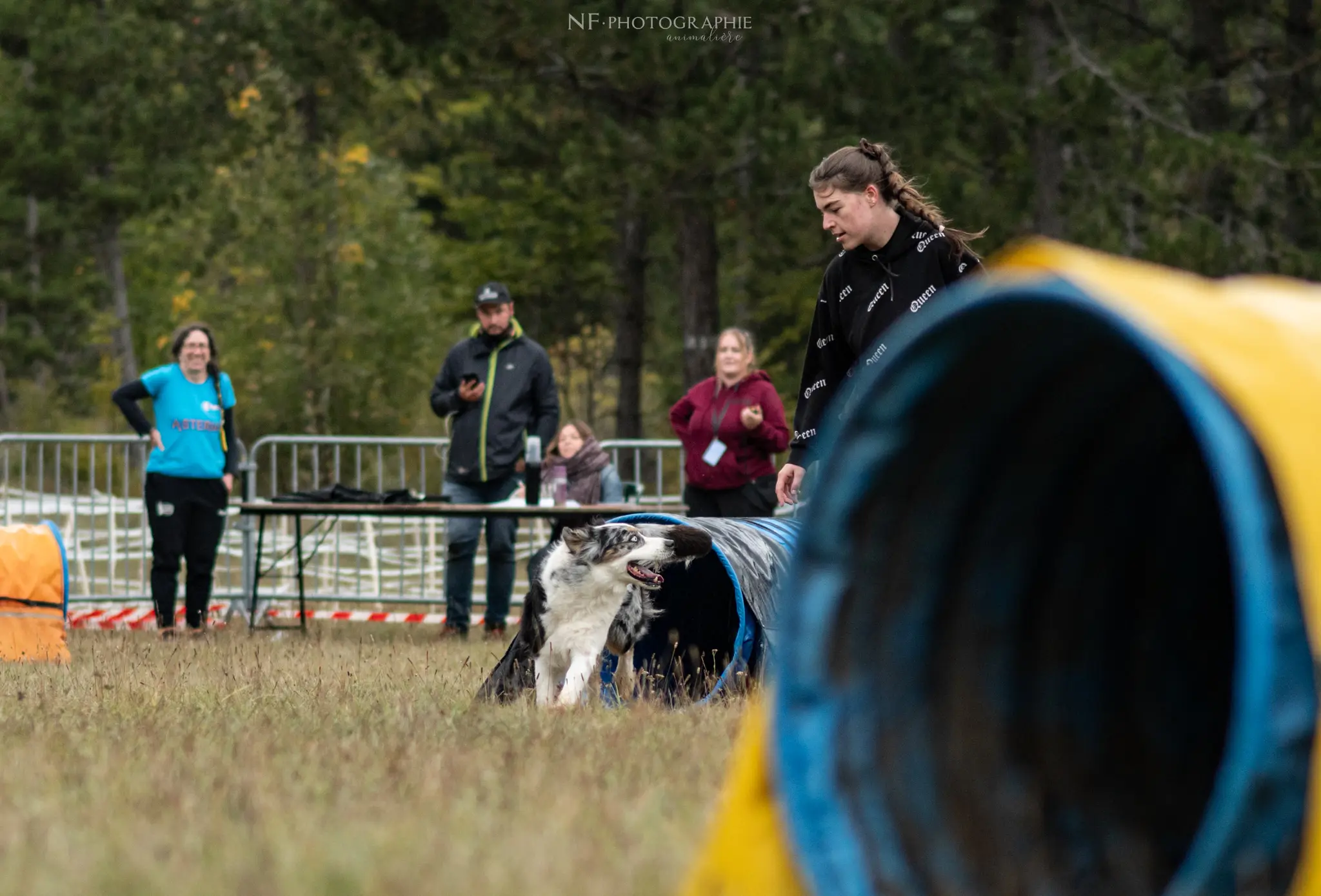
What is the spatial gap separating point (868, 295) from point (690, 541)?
4.06ft

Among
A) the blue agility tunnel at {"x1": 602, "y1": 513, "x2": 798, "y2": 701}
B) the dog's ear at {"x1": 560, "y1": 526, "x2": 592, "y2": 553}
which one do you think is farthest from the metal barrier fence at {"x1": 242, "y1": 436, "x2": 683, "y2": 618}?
the dog's ear at {"x1": 560, "y1": 526, "x2": 592, "y2": 553}

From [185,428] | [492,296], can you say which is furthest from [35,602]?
[492,296]

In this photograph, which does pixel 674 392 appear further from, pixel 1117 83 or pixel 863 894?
pixel 863 894

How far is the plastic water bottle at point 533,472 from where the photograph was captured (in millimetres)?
10883

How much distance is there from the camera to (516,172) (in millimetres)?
26531

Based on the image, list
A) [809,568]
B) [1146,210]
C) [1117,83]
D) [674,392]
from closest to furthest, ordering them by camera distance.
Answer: [809,568]
[1117,83]
[1146,210]
[674,392]

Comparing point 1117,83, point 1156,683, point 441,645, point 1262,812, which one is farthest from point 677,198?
point 1262,812

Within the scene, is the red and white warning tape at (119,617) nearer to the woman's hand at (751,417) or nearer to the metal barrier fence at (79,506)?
the metal barrier fence at (79,506)

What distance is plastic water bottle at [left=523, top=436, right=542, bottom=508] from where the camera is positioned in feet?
35.7

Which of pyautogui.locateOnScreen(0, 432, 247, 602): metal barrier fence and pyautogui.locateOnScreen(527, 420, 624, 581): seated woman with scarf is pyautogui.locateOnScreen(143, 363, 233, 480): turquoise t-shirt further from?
pyautogui.locateOnScreen(527, 420, 624, 581): seated woman with scarf

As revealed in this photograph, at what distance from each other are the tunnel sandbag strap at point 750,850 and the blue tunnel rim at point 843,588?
7 centimetres

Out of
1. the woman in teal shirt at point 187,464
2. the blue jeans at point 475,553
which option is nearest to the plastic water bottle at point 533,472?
the blue jeans at point 475,553

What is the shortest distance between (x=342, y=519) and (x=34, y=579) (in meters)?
7.68

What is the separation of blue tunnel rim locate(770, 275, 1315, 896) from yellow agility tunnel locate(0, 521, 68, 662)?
6.87 meters
